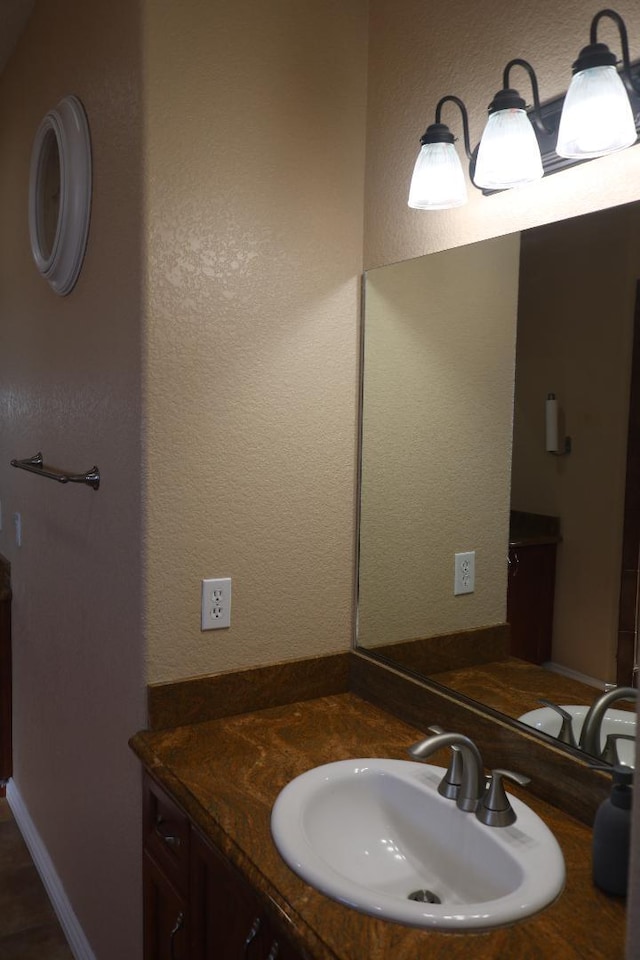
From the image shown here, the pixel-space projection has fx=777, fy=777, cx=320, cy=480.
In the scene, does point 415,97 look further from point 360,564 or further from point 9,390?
point 9,390

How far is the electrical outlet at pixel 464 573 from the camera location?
157cm

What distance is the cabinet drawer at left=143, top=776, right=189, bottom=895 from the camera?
1424 mm

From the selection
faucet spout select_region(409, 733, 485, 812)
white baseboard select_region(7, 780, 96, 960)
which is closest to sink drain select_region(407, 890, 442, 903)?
faucet spout select_region(409, 733, 485, 812)

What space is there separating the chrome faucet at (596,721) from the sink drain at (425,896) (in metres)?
0.33

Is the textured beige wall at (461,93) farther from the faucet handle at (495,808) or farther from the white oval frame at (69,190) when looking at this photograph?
the faucet handle at (495,808)

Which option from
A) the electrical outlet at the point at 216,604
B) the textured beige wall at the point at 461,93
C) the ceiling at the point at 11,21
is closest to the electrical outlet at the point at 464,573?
the electrical outlet at the point at 216,604

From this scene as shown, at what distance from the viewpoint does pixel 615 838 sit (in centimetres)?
103

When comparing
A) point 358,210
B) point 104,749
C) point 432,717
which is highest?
point 358,210

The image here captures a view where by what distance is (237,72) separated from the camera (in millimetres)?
1589

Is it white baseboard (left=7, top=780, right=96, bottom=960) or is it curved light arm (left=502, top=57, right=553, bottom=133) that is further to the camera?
white baseboard (left=7, top=780, right=96, bottom=960)

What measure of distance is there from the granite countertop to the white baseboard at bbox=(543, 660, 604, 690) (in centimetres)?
21

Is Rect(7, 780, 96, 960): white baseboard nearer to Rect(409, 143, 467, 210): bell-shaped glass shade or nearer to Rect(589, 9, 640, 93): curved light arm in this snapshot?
Rect(409, 143, 467, 210): bell-shaped glass shade

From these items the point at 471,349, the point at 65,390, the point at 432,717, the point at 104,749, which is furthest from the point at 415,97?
the point at 104,749

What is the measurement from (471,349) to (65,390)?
112 cm
